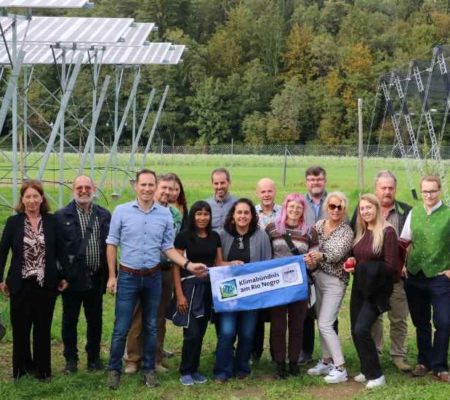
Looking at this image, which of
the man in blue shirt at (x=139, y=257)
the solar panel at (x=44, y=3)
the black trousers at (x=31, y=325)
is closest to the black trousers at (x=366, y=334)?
the man in blue shirt at (x=139, y=257)

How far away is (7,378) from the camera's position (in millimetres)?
5680

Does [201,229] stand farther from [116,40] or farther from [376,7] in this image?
[376,7]

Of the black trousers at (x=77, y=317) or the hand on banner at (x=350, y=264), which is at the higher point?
the hand on banner at (x=350, y=264)

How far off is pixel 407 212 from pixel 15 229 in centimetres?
305

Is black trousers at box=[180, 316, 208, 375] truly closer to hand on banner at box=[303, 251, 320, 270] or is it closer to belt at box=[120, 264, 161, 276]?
belt at box=[120, 264, 161, 276]

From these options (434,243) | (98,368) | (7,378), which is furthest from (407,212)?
(7,378)

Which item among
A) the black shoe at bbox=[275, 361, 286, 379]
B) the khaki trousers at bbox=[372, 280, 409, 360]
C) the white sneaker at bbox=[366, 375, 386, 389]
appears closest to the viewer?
the white sneaker at bbox=[366, 375, 386, 389]

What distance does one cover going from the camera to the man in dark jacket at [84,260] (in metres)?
5.63

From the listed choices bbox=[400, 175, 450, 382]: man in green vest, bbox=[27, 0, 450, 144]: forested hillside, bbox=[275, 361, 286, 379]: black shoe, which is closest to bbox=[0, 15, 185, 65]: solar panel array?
bbox=[275, 361, 286, 379]: black shoe

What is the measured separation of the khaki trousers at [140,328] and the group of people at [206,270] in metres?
0.01

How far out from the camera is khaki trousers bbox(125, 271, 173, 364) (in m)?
5.87

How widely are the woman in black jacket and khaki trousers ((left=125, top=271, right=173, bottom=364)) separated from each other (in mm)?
646

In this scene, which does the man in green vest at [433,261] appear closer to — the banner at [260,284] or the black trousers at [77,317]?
the banner at [260,284]

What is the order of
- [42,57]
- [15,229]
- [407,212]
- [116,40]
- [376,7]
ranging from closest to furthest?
[15,229], [407,212], [116,40], [42,57], [376,7]
